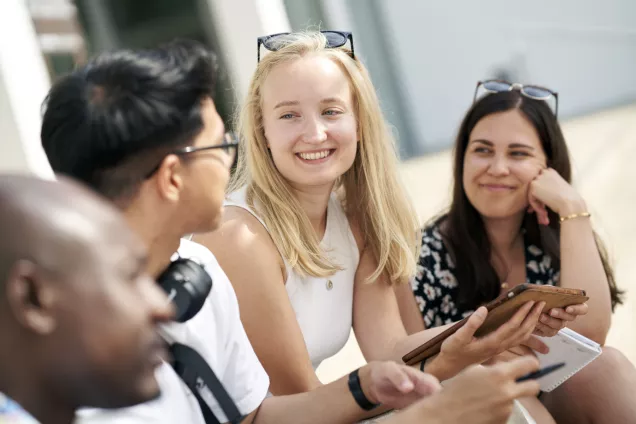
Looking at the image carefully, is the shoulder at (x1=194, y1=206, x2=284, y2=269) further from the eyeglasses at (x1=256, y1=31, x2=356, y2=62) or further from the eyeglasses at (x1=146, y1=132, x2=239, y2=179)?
the eyeglasses at (x1=146, y1=132, x2=239, y2=179)

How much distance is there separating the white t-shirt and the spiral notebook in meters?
0.90

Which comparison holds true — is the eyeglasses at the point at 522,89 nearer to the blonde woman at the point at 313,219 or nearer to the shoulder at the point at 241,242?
the blonde woman at the point at 313,219

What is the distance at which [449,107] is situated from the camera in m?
11.3

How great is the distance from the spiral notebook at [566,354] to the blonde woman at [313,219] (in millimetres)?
364

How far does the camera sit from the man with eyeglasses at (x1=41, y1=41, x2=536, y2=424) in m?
1.39

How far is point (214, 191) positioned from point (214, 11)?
660cm

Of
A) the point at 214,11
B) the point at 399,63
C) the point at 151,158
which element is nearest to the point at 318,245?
the point at 151,158

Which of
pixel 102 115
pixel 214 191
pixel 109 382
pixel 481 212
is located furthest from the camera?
pixel 481 212

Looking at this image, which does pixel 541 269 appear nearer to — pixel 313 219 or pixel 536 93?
pixel 536 93

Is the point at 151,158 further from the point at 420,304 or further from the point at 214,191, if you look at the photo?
the point at 420,304

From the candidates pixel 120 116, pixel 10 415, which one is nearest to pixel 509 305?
pixel 120 116

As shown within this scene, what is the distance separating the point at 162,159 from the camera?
146 centimetres

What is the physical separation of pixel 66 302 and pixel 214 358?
90cm

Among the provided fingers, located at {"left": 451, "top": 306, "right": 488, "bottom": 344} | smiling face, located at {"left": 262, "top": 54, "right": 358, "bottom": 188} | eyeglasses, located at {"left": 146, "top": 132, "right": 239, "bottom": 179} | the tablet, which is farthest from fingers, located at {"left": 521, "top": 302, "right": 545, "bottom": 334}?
eyeglasses, located at {"left": 146, "top": 132, "right": 239, "bottom": 179}
